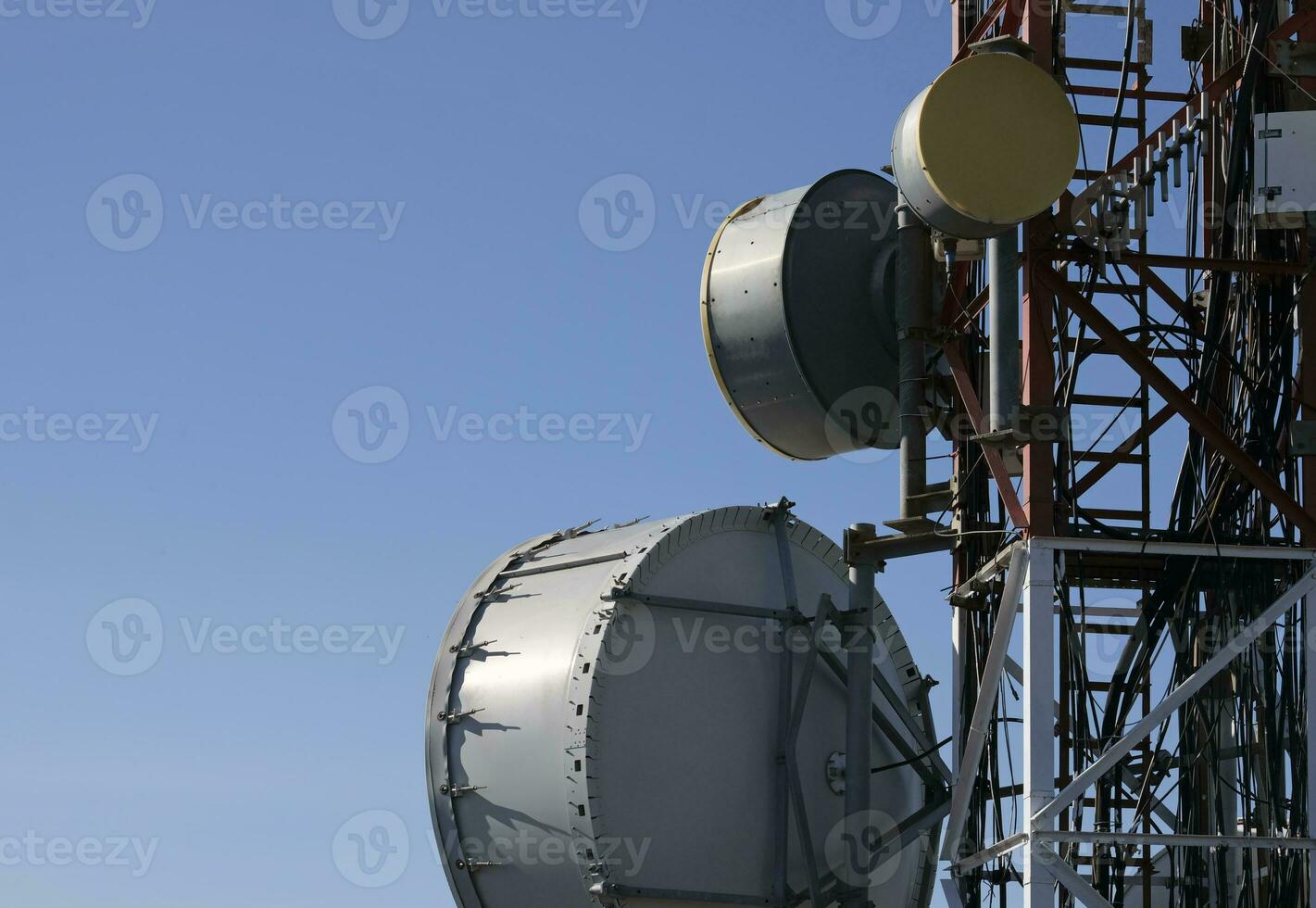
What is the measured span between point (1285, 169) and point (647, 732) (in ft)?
27.9

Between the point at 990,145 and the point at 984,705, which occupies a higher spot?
the point at 990,145

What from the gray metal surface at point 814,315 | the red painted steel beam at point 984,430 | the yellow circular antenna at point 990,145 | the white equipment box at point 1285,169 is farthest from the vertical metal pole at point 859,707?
the white equipment box at point 1285,169

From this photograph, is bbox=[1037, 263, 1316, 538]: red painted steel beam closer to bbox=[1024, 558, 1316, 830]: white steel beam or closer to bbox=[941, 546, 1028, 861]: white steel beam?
bbox=[1024, 558, 1316, 830]: white steel beam

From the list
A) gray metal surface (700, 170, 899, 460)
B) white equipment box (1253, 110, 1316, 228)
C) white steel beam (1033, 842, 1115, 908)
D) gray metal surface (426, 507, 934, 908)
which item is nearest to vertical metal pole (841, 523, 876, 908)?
gray metal surface (426, 507, 934, 908)

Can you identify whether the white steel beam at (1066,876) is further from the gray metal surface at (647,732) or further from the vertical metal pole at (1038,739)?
the gray metal surface at (647,732)

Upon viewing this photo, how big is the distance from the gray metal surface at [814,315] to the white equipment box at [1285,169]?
454 centimetres

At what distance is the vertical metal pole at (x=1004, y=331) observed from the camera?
1911 cm

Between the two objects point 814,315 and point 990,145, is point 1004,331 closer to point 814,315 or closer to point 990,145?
point 990,145

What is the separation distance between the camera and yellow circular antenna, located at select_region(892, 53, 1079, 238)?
18.8 meters

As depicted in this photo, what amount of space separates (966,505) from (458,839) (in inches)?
261

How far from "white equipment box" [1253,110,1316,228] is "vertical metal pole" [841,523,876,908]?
18.1 feet

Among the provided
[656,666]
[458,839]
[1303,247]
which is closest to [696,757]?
[656,666]

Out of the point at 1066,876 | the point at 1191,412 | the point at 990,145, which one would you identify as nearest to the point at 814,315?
the point at 990,145

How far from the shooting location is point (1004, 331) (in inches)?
752
